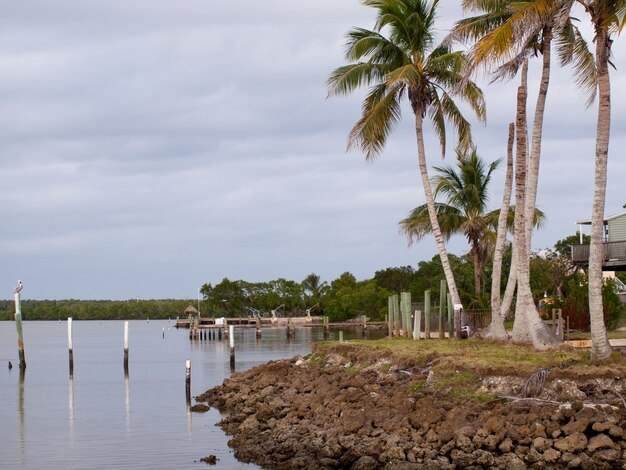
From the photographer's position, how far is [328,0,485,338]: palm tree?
3219cm

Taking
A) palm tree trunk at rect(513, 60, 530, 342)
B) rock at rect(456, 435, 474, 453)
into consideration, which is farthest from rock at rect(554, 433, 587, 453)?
palm tree trunk at rect(513, 60, 530, 342)

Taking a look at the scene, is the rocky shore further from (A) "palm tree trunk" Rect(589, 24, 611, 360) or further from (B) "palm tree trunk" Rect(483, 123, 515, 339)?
(B) "palm tree trunk" Rect(483, 123, 515, 339)

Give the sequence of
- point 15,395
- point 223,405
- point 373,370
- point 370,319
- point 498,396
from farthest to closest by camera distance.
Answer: point 370,319
point 15,395
point 223,405
point 373,370
point 498,396

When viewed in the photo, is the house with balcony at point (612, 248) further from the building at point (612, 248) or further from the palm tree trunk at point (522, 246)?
the palm tree trunk at point (522, 246)

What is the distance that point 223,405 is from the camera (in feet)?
105

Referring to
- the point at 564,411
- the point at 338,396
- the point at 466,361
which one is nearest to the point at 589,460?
the point at 564,411

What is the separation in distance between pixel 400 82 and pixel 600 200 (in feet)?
40.2

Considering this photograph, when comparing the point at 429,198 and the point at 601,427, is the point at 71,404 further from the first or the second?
the point at 601,427

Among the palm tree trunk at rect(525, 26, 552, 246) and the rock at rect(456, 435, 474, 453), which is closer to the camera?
the rock at rect(456, 435, 474, 453)

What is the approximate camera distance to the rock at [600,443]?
55.9 feet

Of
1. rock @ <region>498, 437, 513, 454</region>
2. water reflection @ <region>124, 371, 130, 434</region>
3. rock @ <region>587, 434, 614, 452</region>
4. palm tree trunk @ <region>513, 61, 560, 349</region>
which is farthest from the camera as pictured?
water reflection @ <region>124, 371, 130, 434</region>

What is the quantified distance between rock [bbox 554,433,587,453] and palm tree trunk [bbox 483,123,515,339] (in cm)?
1129

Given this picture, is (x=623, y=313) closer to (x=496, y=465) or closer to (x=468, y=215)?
(x=468, y=215)

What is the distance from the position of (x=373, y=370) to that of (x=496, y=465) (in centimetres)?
893
